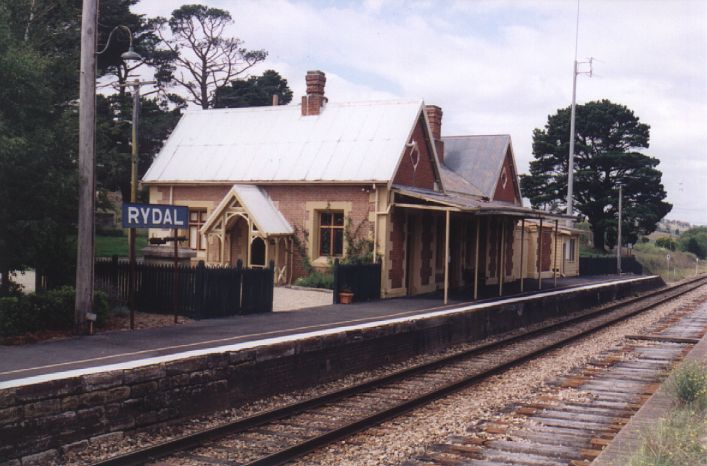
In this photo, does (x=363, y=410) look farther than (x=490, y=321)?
No

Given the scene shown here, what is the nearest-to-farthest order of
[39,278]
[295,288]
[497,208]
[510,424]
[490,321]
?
[510,424]
[39,278]
[490,321]
[497,208]
[295,288]

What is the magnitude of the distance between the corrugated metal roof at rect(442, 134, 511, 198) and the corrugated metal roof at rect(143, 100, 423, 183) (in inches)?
384

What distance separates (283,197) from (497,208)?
6726 mm

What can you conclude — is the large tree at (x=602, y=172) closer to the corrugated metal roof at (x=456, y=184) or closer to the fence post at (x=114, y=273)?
the corrugated metal roof at (x=456, y=184)

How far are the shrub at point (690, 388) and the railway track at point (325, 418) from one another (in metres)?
2.78

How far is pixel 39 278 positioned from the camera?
1452 cm

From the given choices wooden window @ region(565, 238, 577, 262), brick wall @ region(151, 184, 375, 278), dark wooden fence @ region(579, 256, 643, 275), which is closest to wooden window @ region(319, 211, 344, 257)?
brick wall @ region(151, 184, 375, 278)

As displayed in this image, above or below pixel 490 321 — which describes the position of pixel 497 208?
above

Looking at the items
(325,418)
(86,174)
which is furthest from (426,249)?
(325,418)

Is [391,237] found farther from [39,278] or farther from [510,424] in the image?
[510,424]

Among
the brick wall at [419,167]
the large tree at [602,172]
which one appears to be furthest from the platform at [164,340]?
the large tree at [602,172]

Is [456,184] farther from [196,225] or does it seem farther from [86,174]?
[86,174]

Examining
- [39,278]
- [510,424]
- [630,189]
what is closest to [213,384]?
[510,424]

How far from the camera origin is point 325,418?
9.34 m
